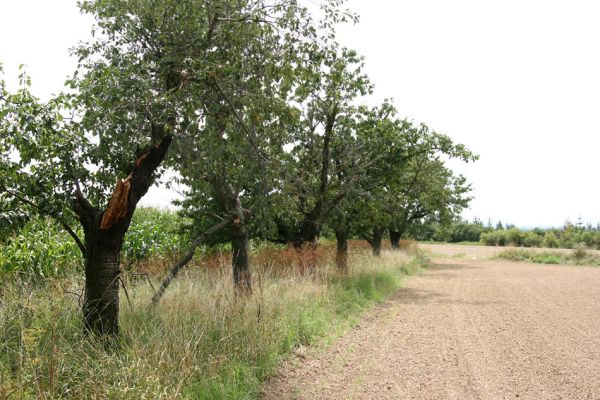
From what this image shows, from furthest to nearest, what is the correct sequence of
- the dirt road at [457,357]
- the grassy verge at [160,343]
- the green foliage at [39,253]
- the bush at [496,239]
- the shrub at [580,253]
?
the bush at [496,239] → the shrub at [580,253] → the green foliage at [39,253] → the dirt road at [457,357] → the grassy verge at [160,343]

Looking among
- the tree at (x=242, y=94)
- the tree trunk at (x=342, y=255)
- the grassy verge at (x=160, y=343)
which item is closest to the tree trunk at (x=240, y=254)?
the grassy verge at (x=160, y=343)

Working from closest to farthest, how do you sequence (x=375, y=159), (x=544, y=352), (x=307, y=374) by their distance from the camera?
1. (x=307, y=374)
2. (x=544, y=352)
3. (x=375, y=159)

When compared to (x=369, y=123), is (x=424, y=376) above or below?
below

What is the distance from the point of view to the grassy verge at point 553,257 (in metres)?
31.7

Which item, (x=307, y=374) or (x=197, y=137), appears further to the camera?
(x=197, y=137)

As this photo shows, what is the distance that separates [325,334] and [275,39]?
4.60m

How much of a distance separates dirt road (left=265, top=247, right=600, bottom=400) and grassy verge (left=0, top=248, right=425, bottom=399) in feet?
1.55

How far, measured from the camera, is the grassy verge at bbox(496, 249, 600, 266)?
104 ft

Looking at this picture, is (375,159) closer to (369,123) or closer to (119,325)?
(369,123)

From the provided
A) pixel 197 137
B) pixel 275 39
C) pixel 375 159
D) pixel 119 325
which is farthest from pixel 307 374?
pixel 375 159

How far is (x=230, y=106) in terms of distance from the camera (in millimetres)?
6082

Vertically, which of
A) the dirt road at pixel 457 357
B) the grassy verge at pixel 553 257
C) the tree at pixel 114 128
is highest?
the tree at pixel 114 128

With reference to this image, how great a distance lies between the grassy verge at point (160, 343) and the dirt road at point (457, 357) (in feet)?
1.55

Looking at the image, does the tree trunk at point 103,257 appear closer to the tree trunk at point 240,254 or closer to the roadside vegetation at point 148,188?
the roadside vegetation at point 148,188
